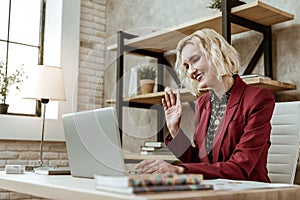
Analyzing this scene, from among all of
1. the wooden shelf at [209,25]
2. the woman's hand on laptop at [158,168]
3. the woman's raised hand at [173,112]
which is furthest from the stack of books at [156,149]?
the woman's hand on laptop at [158,168]

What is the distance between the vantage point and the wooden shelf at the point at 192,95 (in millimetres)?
2215

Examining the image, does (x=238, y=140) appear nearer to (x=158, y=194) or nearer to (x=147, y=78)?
(x=158, y=194)

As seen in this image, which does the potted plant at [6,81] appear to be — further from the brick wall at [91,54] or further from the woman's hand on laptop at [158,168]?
the woman's hand on laptop at [158,168]

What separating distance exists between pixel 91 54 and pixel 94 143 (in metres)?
2.67

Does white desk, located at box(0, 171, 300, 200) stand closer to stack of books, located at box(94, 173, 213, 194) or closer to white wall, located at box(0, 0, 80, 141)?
stack of books, located at box(94, 173, 213, 194)

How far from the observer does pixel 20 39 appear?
3691 mm

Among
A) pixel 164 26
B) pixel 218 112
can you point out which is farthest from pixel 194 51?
pixel 164 26

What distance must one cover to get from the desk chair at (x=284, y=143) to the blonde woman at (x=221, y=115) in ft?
0.78

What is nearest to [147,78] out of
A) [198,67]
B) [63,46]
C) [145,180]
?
[63,46]

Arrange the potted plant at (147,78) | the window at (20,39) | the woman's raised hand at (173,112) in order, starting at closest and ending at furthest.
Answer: the woman's raised hand at (173,112), the potted plant at (147,78), the window at (20,39)

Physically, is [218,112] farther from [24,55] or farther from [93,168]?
[24,55]

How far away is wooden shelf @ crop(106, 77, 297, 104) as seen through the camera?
2215mm

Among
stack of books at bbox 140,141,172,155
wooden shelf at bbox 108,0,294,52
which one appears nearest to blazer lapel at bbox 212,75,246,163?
wooden shelf at bbox 108,0,294,52

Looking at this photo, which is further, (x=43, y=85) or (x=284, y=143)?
(x=43, y=85)
